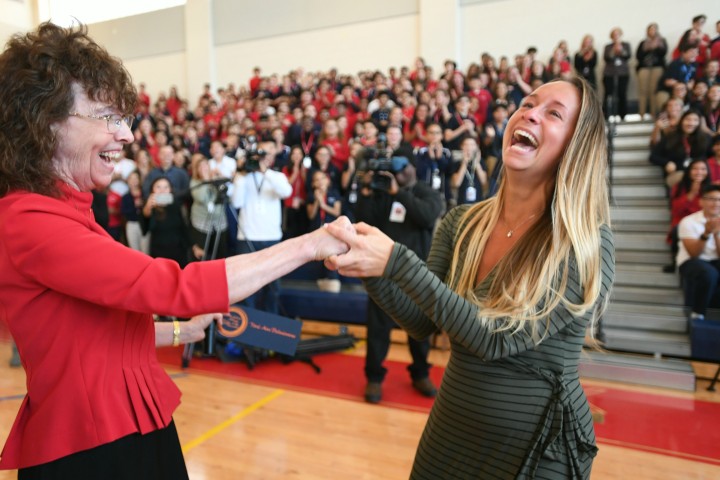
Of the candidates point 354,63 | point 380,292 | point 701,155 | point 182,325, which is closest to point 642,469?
point 380,292

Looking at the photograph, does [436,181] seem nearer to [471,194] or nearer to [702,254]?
[471,194]

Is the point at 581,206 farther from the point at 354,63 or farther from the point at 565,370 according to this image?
the point at 354,63

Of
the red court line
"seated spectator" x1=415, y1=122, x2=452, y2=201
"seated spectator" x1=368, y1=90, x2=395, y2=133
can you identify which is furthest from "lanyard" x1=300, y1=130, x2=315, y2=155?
the red court line

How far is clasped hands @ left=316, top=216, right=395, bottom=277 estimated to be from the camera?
113 cm

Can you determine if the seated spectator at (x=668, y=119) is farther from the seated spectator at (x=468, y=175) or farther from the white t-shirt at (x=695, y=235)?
the seated spectator at (x=468, y=175)

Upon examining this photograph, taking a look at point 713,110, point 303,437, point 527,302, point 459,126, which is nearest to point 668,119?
point 713,110

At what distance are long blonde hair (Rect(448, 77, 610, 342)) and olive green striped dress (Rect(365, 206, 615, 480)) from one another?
0.09 ft

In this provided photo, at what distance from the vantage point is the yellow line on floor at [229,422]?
303 centimetres

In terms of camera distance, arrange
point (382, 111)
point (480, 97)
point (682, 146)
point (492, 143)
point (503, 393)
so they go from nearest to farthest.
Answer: point (503, 393) → point (682, 146) → point (492, 143) → point (382, 111) → point (480, 97)

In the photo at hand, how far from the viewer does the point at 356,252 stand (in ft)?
3.79

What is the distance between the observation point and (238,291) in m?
1.01

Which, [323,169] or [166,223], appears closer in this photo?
[166,223]

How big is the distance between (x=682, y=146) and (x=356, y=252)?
6.41 meters

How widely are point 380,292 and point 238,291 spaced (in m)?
0.39
